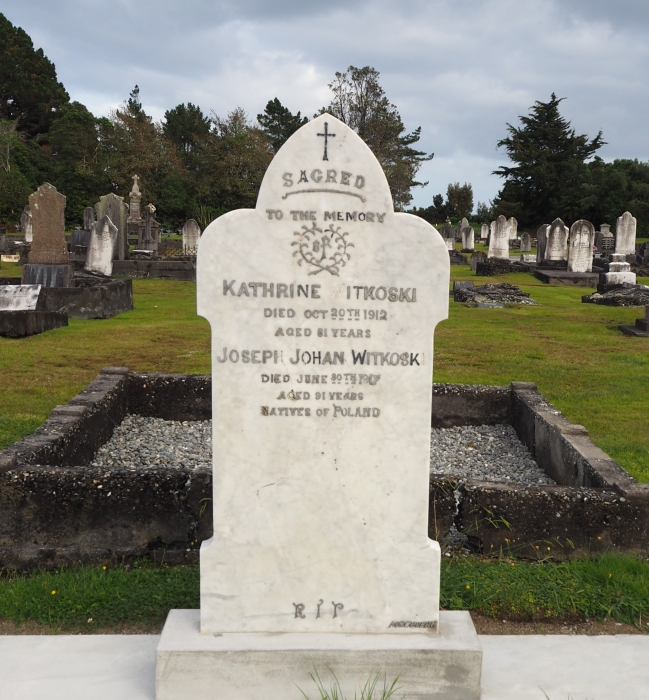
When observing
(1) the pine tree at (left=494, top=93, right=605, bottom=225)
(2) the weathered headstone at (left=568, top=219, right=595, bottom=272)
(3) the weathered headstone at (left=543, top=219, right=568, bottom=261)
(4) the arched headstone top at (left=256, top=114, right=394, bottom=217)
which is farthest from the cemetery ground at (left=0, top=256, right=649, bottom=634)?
(1) the pine tree at (left=494, top=93, right=605, bottom=225)

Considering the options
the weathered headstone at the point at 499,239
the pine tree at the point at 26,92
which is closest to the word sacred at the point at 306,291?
the weathered headstone at the point at 499,239

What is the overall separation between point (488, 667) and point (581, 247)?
2421 centimetres

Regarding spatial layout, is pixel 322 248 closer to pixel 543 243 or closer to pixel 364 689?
pixel 364 689

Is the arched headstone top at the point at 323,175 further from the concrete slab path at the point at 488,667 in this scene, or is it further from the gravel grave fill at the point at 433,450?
the gravel grave fill at the point at 433,450

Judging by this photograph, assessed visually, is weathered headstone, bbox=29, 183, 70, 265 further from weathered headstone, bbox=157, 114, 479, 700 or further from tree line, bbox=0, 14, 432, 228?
tree line, bbox=0, 14, 432, 228

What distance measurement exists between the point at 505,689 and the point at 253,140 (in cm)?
4730

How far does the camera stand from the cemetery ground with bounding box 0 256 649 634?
3719 millimetres

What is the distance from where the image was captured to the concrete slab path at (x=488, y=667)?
3.03 m

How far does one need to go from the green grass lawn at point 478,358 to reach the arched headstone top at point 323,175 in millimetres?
3980

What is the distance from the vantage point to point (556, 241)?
92.6 feet

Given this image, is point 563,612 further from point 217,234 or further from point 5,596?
point 5,596

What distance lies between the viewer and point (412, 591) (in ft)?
10.5

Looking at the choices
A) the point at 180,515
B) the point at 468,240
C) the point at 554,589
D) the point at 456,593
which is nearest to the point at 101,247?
the point at 180,515

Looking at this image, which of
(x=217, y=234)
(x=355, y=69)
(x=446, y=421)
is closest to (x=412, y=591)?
(x=217, y=234)
